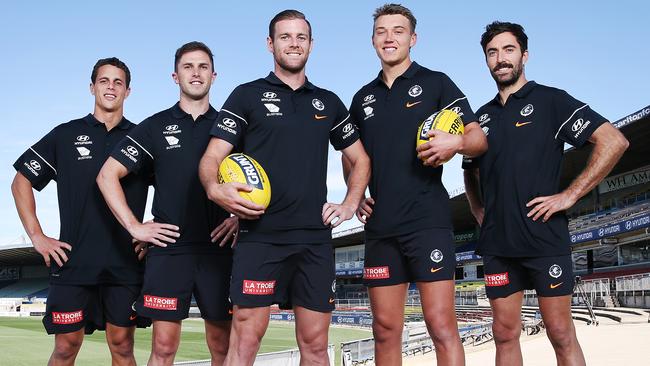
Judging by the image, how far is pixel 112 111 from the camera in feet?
18.0

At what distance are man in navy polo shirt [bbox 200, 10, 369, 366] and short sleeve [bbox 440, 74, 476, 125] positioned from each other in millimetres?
826

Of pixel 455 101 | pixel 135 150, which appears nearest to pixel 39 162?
pixel 135 150

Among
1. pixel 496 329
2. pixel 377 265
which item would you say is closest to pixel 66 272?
pixel 377 265

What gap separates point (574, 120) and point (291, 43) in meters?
2.24

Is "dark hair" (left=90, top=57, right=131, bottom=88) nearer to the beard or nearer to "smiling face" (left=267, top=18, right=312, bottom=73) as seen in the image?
"smiling face" (left=267, top=18, right=312, bottom=73)

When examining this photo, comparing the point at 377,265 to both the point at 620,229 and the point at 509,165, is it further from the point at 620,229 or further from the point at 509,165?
the point at 620,229

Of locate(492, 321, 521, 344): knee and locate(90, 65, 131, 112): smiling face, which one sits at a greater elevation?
locate(90, 65, 131, 112): smiling face

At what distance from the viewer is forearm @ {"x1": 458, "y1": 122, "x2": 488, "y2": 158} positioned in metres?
4.40

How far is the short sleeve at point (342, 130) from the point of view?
4562 mm

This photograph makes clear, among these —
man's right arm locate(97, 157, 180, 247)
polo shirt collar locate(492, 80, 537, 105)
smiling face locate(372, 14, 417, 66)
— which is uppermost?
smiling face locate(372, 14, 417, 66)

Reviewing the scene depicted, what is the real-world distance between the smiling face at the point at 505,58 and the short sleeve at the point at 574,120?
379 mm

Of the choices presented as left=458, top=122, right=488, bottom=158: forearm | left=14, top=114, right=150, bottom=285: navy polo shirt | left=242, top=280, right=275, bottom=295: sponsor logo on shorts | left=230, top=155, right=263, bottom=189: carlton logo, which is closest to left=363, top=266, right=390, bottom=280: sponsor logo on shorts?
left=242, top=280, right=275, bottom=295: sponsor logo on shorts

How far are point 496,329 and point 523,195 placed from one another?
1029mm

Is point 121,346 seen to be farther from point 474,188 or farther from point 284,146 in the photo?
point 474,188
